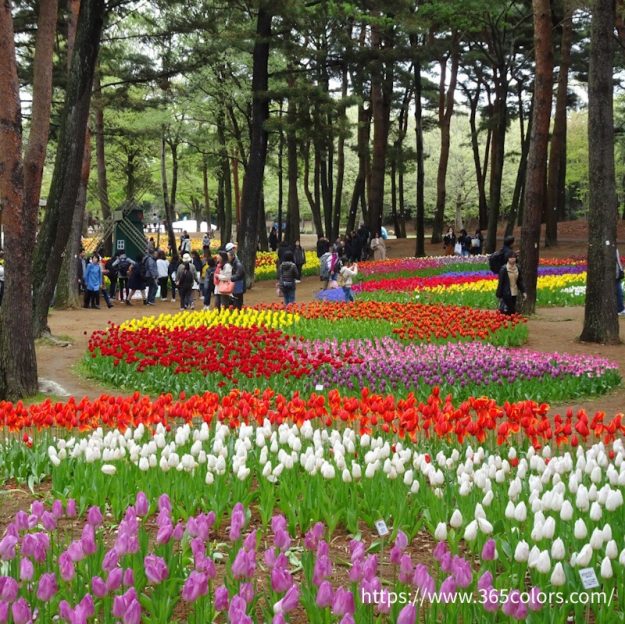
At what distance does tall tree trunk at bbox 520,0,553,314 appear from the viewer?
1667 cm

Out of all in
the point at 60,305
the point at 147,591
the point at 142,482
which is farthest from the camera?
the point at 60,305

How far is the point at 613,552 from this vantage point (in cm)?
341

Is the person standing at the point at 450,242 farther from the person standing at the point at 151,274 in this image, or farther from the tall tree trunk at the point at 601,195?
the tall tree trunk at the point at 601,195

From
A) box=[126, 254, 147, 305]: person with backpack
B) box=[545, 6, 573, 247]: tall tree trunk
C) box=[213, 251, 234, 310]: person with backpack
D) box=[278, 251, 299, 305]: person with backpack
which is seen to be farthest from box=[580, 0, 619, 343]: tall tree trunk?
box=[126, 254, 147, 305]: person with backpack

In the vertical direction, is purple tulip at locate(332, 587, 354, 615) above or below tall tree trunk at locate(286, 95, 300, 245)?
below

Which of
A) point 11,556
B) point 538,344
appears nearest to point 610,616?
point 11,556

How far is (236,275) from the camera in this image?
59.1ft

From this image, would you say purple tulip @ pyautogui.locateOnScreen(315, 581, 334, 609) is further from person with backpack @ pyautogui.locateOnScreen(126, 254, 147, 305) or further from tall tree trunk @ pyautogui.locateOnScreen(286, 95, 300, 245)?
tall tree trunk @ pyautogui.locateOnScreen(286, 95, 300, 245)

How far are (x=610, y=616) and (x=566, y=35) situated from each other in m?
26.4

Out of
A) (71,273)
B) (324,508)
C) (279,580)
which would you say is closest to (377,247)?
(71,273)

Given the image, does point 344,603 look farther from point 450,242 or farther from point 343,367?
point 450,242

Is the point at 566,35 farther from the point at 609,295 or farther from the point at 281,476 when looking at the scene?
the point at 281,476

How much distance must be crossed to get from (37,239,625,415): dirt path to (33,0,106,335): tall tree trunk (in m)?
1.17

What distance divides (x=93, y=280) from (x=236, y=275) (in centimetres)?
646
